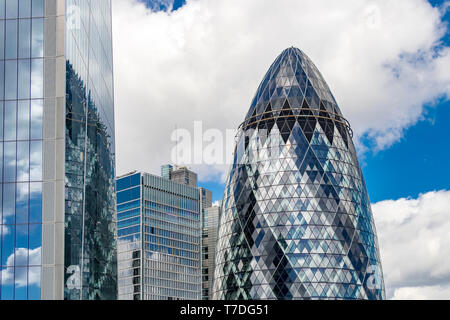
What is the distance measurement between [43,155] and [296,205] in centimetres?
4726

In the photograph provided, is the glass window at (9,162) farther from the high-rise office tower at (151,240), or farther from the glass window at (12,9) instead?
the high-rise office tower at (151,240)

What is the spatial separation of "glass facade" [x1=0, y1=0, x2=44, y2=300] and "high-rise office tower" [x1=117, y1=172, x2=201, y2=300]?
138 meters

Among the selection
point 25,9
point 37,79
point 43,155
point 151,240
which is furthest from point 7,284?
point 151,240

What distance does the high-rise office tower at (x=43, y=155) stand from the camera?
4594 cm

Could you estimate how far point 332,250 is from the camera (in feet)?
287

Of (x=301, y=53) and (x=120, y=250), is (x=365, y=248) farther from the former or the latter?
(x=120, y=250)

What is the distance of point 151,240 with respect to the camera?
615 feet

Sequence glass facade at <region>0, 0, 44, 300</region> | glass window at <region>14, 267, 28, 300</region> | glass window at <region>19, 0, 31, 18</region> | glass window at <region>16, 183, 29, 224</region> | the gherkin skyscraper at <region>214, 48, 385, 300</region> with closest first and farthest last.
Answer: glass window at <region>14, 267, 28, 300</region>
glass facade at <region>0, 0, 44, 300</region>
glass window at <region>16, 183, 29, 224</region>
glass window at <region>19, 0, 31, 18</region>
the gherkin skyscraper at <region>214, 48, 385, 300</region>

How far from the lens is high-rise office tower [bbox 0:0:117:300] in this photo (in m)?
45.9

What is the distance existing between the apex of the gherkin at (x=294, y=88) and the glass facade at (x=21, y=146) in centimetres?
4882

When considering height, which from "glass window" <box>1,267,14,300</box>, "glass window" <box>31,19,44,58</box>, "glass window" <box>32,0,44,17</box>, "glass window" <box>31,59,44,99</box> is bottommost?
"glass window" <box>1,267,14,300</box>

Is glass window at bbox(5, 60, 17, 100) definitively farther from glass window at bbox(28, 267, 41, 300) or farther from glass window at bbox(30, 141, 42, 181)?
glass window at bbox(28, 267, 41, 300)

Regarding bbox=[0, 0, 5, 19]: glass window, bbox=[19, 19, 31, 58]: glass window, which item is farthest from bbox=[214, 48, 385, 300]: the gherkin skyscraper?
bbox=[0, 0, 5, 19]: glass window
